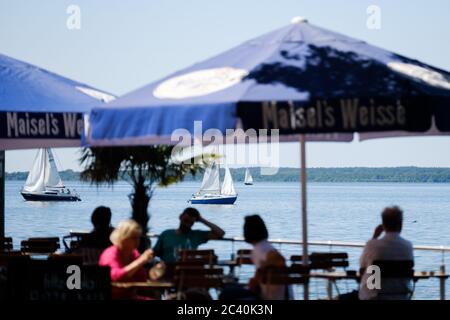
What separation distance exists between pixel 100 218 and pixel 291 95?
10.2 ft

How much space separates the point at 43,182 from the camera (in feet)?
299

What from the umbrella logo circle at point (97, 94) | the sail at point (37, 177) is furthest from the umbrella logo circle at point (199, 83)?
the sail at point (37, 177)

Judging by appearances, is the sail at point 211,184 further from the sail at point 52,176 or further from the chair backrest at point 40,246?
the chair backrest at point 40,246

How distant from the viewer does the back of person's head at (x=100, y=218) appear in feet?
34.2

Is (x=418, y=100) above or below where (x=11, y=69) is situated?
below

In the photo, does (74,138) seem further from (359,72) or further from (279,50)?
(359,72)

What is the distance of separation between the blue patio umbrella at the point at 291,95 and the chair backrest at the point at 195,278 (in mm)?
1176

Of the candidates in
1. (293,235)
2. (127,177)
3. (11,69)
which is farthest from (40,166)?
(11,69)

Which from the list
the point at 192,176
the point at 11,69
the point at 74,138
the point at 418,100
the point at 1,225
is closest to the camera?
the point at 418,100

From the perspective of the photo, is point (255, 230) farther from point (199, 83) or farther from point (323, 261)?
point (323, 261)

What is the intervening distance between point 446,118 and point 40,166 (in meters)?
82.0

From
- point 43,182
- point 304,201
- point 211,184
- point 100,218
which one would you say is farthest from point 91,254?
point 211,184

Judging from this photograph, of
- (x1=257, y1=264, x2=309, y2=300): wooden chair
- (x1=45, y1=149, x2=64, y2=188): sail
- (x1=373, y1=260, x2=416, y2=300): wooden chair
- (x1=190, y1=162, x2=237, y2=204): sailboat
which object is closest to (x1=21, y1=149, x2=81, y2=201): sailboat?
(x1=45, y1=149, x2=64, y2=188): sail

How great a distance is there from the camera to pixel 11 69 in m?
11.6
